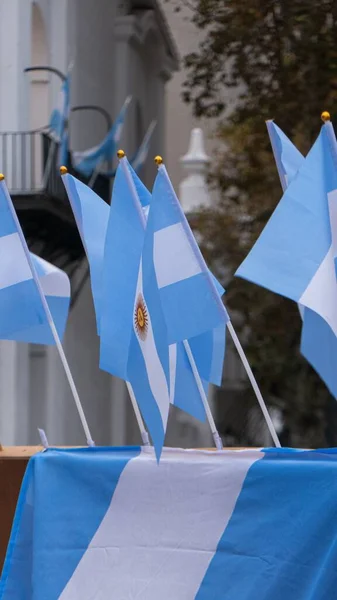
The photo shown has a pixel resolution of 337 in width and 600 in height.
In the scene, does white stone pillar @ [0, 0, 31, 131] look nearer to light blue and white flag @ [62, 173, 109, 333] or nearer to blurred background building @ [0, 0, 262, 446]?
blurred background building @ [0, 0, 262, 446]

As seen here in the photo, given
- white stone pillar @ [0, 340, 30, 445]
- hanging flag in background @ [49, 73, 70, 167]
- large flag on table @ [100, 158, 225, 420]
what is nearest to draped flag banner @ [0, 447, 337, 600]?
large flag on table @ [100, 158, 225, 420]

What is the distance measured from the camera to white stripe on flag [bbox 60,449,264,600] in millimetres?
6945

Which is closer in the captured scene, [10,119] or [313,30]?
[10,119]

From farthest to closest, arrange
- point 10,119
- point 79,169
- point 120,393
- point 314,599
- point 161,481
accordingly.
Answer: point 120,393, point 79,169, point 10,119, point 161,481, point 314,599

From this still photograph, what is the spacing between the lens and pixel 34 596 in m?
7.22

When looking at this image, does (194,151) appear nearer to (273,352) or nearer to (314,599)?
(273,352)

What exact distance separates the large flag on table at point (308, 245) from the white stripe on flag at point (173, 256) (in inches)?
15.7

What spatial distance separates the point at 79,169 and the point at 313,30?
3.21 m

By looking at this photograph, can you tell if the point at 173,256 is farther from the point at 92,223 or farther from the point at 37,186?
the point at 37,186

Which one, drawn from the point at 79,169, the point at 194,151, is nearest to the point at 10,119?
the point at 79,169

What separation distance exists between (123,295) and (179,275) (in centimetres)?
46

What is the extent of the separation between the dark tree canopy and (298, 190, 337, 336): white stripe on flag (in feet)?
41.3

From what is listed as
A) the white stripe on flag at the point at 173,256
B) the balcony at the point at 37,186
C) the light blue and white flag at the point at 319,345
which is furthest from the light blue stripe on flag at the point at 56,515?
the balcony at the point at 37,186

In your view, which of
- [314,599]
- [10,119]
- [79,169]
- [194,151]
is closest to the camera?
[314,599]
